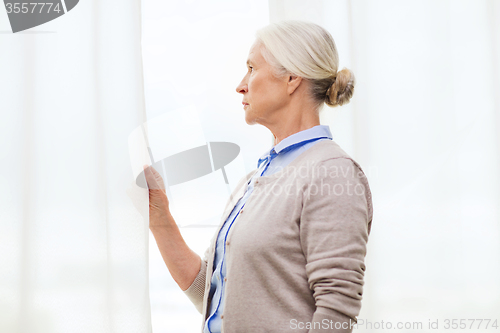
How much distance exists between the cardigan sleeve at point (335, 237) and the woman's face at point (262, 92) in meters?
0.18

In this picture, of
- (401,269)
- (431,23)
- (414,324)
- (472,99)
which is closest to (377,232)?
(401,269)

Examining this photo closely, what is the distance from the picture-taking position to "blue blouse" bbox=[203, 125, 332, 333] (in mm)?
806

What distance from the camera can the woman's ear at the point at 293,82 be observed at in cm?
85

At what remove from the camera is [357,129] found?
1232 mm

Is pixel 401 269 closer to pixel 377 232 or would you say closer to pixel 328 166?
pixel 377 232

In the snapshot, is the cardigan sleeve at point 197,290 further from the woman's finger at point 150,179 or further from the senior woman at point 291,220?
the woman's finger at point 150,179

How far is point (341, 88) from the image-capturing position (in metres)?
0.87

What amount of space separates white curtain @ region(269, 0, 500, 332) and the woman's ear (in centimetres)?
38

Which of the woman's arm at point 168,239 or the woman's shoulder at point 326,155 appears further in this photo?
the woman's arm at point 168,239

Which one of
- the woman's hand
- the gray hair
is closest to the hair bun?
the gray hair

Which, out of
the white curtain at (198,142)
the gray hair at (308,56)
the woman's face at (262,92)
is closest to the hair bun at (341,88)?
the gray hair at (308,56)

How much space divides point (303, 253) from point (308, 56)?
0.40m

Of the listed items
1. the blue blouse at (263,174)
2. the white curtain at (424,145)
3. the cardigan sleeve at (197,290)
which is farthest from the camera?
the white curtain at (424,145)

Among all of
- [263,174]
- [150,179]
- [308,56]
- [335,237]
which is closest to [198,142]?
[150,179]
